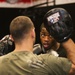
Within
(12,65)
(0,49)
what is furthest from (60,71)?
(0,49)

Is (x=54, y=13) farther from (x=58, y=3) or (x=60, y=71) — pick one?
(x=58, y=3)

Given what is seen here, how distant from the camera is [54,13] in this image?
1992 millimetres

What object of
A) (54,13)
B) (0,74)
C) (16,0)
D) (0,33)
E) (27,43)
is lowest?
(0,33)

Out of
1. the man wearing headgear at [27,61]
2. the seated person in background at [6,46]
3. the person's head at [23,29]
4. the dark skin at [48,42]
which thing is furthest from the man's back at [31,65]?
the dark skin at [48,42]

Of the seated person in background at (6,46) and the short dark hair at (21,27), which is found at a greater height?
the short dark hair at (21,27)

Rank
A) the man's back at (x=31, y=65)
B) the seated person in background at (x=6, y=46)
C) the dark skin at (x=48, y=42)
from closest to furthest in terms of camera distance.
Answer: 1. the man's back at (x=31, y=65)
2. the seated person in background at (x=6, y=46)
3. the dark skin at (x=48, y=42)

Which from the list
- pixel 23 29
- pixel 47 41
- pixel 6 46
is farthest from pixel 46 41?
pixel 23 29

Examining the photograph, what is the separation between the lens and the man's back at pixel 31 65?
5.85 feet

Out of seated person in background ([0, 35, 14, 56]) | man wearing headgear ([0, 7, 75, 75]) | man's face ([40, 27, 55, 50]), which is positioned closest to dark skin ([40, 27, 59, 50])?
man's face ([40, 27, 55, 50])

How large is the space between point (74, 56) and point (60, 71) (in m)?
0.18

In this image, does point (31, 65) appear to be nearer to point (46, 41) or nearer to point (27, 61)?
point (27, 61)

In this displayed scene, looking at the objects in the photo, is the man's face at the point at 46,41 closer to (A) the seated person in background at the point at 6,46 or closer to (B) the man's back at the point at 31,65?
(A) the seated person in background at the point at 6,46

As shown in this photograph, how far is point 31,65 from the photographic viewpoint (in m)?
1.79

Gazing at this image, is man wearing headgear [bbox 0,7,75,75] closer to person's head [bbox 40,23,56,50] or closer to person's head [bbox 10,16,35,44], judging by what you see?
person's head [bbox 10,16,35,44]
